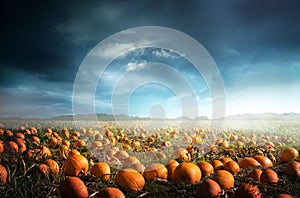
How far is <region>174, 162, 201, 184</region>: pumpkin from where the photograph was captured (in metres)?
4.37

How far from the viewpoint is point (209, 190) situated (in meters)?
3.77

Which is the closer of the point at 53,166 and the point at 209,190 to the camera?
the point at 209,190

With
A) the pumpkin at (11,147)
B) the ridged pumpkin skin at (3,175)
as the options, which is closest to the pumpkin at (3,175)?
the ridged pumpkin skin at (3,175)

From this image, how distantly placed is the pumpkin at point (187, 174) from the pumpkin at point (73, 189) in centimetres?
140

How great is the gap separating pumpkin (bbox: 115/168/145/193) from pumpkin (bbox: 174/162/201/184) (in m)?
0.58

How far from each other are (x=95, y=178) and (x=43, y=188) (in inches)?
28.5

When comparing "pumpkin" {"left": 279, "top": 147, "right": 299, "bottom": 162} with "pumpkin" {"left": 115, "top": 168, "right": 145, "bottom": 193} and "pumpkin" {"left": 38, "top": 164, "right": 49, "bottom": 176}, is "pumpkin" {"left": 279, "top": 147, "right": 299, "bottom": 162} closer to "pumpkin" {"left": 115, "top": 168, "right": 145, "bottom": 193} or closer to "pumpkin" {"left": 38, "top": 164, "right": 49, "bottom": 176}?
"pumpkin" {"left": 115, "top": 168, "right": 145, "bottom": 193}

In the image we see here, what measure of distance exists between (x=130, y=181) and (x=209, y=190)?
1043 mm

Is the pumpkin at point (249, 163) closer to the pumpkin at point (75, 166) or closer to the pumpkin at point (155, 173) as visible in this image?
the pumpkin at point (155, 173)

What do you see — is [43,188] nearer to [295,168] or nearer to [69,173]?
[69,173]


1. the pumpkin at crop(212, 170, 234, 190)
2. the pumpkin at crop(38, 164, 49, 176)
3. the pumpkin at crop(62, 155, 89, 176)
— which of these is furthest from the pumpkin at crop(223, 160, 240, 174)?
the pumpkin at crop(38, 164, 49, 176)

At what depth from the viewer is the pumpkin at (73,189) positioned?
3.59m

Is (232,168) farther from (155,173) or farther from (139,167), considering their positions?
(139,167)

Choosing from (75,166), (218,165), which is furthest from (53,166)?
(218,165)
